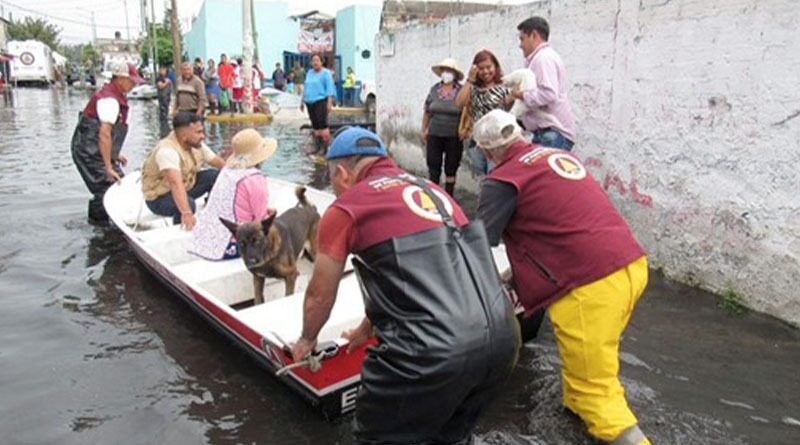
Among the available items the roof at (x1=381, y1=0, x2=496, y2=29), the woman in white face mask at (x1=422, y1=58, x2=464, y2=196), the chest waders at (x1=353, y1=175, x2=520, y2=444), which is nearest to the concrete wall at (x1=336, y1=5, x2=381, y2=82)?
the roof at (x1=381, y1=0, x2=496, y2=29)

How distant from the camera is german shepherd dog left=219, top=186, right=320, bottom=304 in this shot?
4.60 metres

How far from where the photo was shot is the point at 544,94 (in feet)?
18.7

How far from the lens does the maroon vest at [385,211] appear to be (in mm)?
2457

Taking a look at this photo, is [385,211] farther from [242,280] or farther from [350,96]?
[350,96]

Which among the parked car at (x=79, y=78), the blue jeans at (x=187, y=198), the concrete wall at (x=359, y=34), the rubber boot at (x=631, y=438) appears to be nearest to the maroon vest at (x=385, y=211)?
the rubber boot at (x=631, y=438)

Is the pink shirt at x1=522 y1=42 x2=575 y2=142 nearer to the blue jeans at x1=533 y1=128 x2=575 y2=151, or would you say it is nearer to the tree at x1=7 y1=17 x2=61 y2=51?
the blue jeans at x1=533 y1=128 x2=575 y2=151

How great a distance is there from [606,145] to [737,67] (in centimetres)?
→ 166

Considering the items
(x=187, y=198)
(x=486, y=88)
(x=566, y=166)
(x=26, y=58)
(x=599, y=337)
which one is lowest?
(x=599, y=337)

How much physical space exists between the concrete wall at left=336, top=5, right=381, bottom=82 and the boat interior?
72.2ft

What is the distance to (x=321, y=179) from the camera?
11266mm

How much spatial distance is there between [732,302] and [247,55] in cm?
1901

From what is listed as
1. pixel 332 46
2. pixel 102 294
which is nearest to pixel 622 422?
pixel 102 294

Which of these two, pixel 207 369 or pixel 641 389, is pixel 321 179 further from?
pixel 641 389

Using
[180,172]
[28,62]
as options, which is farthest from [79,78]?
[180,172]
